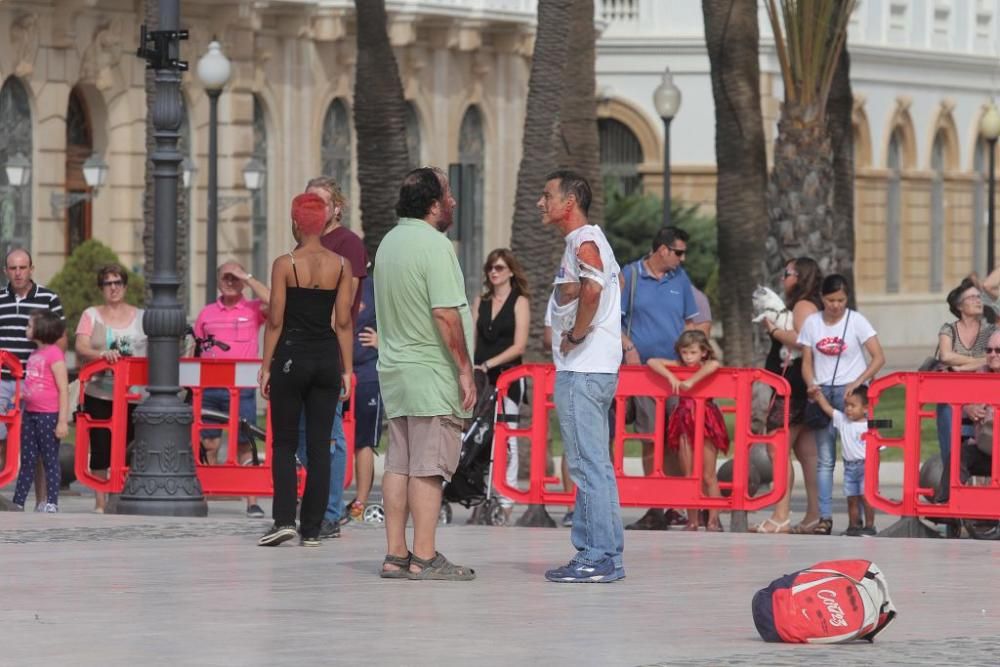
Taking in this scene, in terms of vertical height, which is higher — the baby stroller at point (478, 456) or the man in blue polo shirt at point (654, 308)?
the man in blue polo shirt at point (654, 308)

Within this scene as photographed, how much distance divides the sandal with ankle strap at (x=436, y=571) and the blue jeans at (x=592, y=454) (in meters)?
0.51

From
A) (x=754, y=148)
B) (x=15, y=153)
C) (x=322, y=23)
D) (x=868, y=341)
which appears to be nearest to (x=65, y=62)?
(x=15, y=153)

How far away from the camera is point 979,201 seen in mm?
60125

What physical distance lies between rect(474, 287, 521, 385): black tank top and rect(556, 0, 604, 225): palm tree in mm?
9276

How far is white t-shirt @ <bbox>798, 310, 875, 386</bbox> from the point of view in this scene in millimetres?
15898

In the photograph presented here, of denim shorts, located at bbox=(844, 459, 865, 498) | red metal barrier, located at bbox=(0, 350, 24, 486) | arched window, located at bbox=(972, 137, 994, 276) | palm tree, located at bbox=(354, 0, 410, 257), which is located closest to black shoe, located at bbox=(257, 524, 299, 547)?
red metal barrier, located at bbox=(0, 350, 24, 486)

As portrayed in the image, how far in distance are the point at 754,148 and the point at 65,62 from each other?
10.8 m

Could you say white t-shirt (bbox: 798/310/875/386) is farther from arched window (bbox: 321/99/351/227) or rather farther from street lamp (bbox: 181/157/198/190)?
arched window (bbox: 321/99/351/227)

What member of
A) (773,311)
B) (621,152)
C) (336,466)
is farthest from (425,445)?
(621,152)

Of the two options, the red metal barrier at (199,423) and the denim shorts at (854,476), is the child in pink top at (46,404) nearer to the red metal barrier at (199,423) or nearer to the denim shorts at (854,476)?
the red metal barrier at (199,423)

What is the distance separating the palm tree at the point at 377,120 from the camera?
26.8 m

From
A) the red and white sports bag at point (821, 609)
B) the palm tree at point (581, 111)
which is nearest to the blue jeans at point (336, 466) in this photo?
the red and white sports bag at point (821, 609)

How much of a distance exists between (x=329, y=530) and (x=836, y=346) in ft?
11.9

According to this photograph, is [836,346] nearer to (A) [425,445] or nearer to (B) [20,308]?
(A) [425,445]
